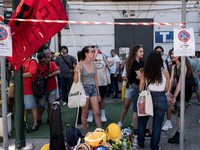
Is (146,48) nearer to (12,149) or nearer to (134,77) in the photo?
(134,77)

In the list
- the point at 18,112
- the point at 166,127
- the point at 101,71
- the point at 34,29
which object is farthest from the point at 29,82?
the point at 166,127

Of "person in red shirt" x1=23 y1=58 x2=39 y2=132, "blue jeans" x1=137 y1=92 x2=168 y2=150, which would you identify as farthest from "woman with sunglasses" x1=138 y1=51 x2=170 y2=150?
"person in red shirt" x1=23 y1=58 x2=39 y2=132

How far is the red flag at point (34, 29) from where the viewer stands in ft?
10.4

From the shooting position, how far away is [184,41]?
9.30ft

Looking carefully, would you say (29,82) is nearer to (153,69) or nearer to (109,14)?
(153,69)

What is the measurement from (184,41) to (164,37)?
8.96m

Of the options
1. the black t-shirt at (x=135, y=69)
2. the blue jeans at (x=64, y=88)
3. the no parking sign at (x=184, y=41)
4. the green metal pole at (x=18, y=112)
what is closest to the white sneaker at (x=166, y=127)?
the black t-shirt at (x=135, y=69)

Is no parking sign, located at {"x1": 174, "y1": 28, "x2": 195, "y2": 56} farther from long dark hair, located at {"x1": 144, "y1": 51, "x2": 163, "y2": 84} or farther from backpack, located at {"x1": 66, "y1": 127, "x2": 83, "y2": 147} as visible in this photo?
backpack, located at {"x1": 66, "y1": 127, "x2": 83, "y2": 147}

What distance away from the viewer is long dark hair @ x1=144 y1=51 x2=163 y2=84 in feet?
11.8

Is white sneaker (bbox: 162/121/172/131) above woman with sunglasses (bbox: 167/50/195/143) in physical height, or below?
below

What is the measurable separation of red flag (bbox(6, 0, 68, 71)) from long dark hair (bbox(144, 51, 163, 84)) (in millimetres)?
1528

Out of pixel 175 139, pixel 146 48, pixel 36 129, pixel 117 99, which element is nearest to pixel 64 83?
pixel 117 99

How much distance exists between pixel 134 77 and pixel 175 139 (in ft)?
4.64

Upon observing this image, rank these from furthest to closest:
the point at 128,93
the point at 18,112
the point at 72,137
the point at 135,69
→ 1. the point at 128,93
2. the point at 135,69
3. the point at 18,112
4. the point at 72,137
